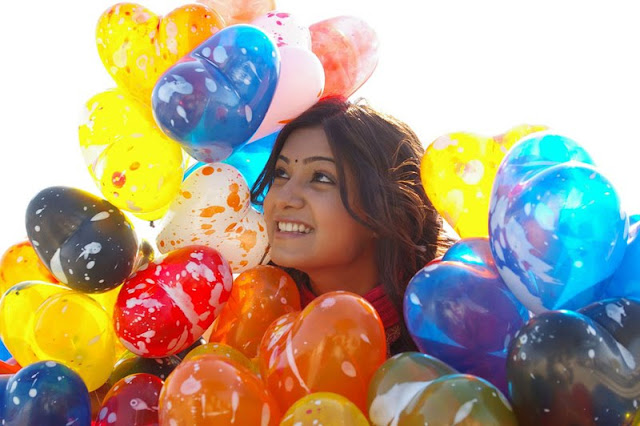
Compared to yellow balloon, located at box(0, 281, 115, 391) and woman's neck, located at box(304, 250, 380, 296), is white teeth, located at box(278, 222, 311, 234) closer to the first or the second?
woman's neck, located at box(304, 250, 380, 296)

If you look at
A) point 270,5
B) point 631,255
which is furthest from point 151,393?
point 270,5

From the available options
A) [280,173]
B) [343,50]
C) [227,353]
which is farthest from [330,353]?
[343,50]

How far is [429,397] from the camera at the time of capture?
121cm

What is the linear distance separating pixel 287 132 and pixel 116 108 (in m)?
0.52

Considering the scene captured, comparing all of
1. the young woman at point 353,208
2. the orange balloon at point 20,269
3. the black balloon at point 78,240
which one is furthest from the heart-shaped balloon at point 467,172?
the orange balloon at point 20,269

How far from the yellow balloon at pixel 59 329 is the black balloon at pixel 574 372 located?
974 millimetres

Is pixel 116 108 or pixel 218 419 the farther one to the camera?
pixel 116 108

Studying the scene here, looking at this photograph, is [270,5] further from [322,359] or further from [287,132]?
[322,359]

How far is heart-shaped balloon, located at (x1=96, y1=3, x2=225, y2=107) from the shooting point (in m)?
1.88

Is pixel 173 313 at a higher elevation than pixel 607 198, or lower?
lower

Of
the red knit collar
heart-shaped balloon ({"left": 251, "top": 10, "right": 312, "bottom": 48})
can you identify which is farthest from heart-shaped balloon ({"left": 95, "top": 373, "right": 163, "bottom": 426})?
heart-shaped balloon ({"left": 251, "top": 10, "right": 312, "bottom": 48})

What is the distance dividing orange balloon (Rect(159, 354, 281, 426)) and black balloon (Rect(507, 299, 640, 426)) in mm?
426

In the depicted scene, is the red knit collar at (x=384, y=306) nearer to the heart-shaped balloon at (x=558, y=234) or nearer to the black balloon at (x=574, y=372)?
the heart-shaped balloon at (x=558, y=234)

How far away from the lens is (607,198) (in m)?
1.30
